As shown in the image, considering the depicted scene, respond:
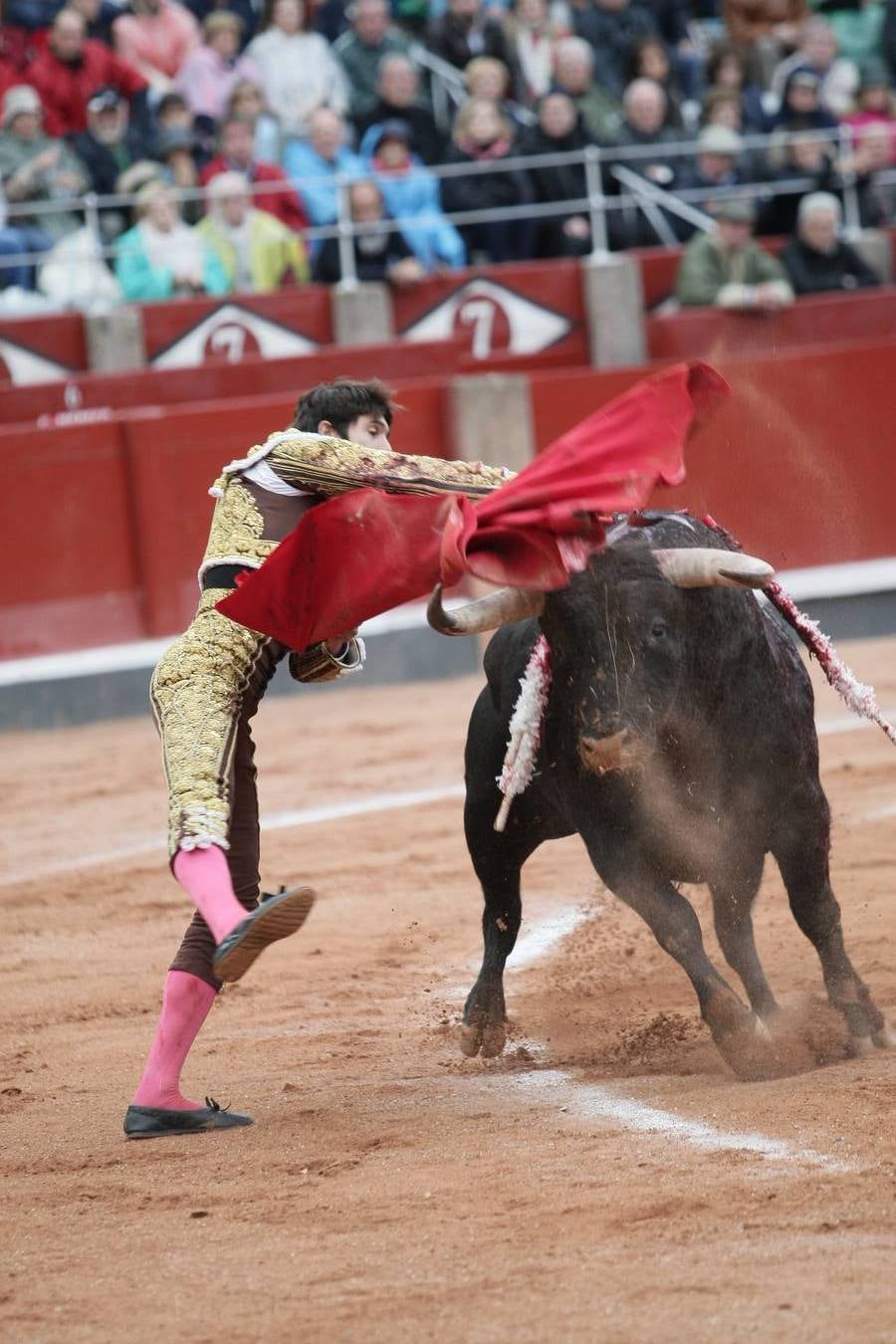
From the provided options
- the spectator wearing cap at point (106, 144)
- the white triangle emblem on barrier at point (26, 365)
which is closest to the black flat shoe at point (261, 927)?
the white triangle emblem on barrier at point (26, 365)

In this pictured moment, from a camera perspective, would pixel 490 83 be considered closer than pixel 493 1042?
No

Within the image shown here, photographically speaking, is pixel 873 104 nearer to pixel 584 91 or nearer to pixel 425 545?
pixel 584 91

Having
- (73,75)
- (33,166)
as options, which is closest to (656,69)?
(73,75)

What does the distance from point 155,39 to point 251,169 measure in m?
0.97

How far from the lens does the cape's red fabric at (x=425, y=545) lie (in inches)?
125

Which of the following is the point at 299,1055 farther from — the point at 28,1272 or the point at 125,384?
the point at 125,384

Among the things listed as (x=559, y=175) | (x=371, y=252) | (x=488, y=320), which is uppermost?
(x=559, y=175)

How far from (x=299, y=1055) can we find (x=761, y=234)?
7230mm

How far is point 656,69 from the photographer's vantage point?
10.1 m

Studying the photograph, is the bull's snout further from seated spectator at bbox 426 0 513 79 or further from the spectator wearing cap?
seated spectator at bbox 426 0 513 79

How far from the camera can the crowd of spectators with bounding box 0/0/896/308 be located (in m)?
9.17

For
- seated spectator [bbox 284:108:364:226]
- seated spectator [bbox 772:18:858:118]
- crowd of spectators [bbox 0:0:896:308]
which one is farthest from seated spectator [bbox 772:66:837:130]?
seated spectator [bbox 284:108:364:226]

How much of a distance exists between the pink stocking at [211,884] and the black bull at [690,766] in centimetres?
62

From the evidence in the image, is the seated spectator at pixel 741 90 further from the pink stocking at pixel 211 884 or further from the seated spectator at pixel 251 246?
the pink stocking at pixel 211 884
